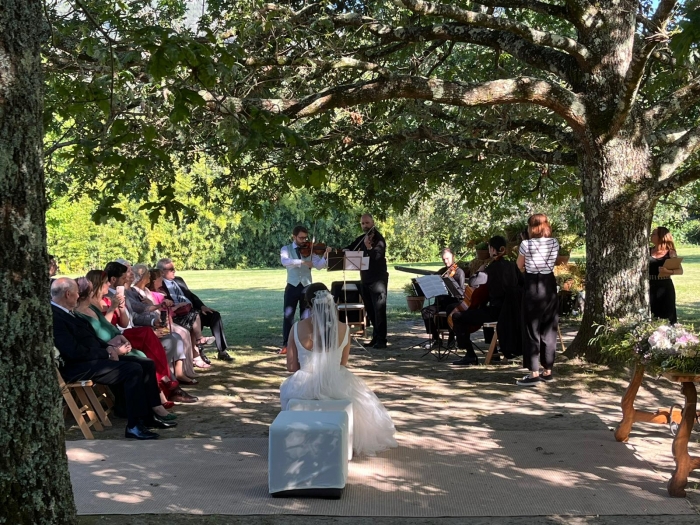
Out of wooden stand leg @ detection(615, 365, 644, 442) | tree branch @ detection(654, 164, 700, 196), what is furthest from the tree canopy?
wooden stand leg @ detection(615, 365, 644, 442)

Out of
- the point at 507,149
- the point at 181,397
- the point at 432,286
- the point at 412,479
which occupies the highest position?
the point at 507,149

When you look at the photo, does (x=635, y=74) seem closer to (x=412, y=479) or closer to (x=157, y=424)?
(x=412, y=479)

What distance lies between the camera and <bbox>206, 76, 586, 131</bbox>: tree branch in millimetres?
9336

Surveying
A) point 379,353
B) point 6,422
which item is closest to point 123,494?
point 6,422

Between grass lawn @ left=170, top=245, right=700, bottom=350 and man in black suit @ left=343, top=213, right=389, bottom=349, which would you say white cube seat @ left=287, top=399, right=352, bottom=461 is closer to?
man in black suit @ left=343, top=213, right=389, bottom=349

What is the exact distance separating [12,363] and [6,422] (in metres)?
0.28

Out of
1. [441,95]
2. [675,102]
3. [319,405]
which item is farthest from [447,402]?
[675,102]

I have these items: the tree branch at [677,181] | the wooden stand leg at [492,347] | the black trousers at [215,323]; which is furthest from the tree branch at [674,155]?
the black trousers at [215,323]

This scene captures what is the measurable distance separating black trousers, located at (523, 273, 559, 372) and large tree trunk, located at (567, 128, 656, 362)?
0.67 m

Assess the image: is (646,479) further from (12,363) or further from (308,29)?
(308,29)

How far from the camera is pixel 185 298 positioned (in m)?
11.9

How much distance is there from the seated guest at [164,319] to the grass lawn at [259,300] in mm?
3615

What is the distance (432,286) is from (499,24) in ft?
13.4

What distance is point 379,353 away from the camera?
13.5 meters
